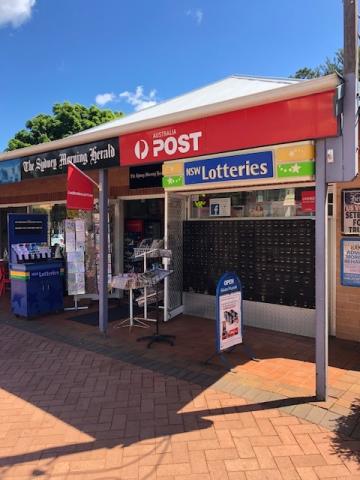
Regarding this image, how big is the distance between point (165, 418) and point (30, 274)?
14.8ft

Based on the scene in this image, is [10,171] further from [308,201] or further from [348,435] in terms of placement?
[348,435]

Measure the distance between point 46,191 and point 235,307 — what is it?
23.8 ft

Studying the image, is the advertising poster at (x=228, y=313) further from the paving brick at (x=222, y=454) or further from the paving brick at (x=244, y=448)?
the paving brick at (x=222, y=454)

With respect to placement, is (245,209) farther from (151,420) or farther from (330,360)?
(151,420)

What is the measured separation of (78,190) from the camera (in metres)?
6.39

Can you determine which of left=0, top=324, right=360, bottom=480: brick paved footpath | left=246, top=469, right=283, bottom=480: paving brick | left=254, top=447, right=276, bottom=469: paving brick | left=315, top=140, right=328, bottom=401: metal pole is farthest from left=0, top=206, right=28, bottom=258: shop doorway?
left=246, top=469, right=283, bottom=480: paving brick

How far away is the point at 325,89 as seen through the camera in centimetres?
396

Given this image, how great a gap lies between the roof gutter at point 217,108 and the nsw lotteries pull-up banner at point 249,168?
553 mm

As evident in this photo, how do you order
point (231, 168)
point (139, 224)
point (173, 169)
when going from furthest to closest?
1. point (139, 224)
2. point (173, 169)
3. point (231, 168)

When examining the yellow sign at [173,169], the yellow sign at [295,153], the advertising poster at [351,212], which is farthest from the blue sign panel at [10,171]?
the advertising poster at [351,212]

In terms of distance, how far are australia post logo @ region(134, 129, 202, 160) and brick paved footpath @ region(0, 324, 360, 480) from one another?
2795mm

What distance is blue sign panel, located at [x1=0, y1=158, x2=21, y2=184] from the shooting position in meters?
7.95

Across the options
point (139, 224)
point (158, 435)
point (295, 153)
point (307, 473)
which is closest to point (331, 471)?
point (307, 473)

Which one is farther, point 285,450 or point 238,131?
point 238,131
